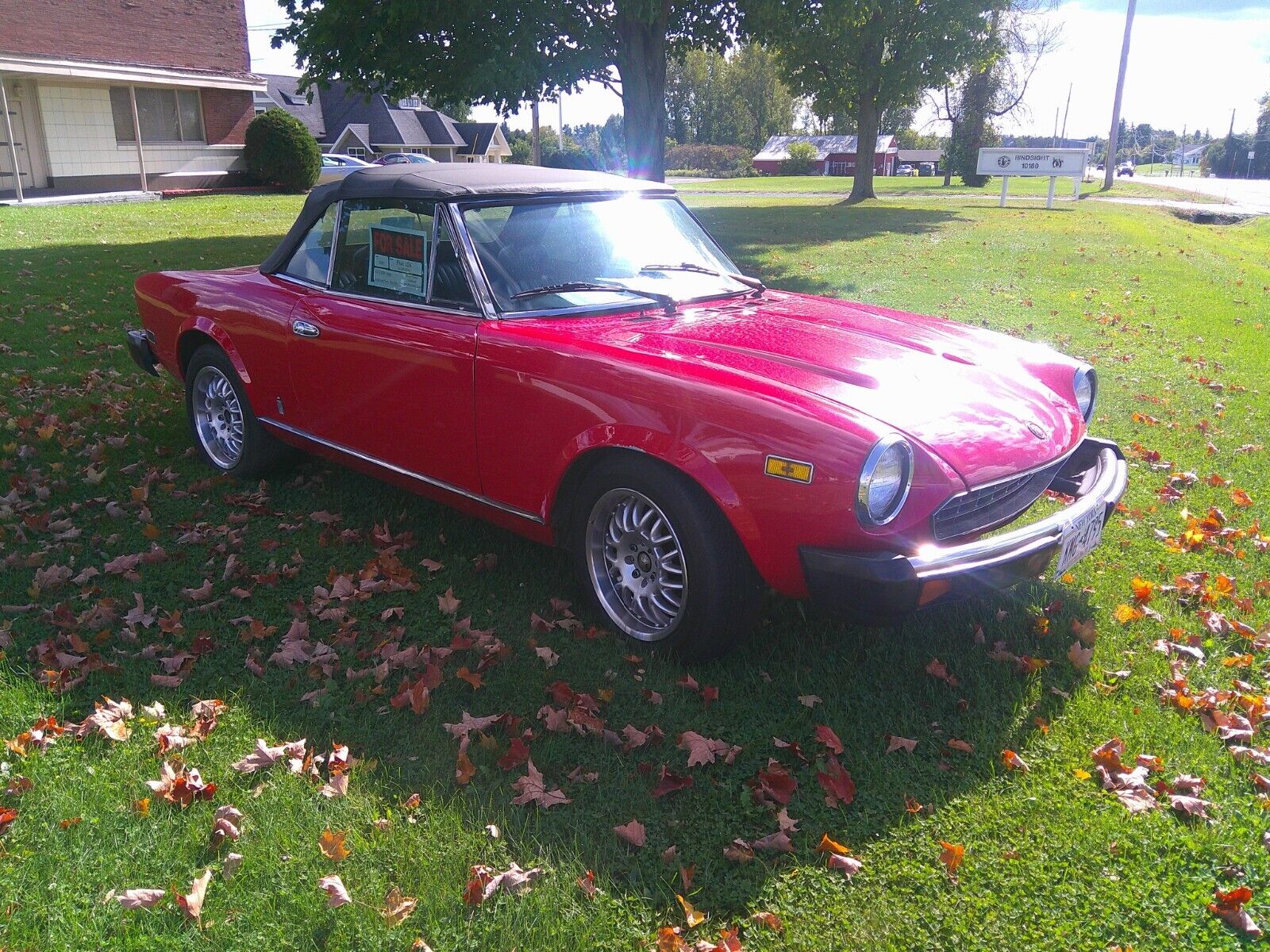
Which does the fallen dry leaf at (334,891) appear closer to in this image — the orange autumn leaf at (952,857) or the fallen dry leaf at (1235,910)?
the orange autumn leaf at (952,857)

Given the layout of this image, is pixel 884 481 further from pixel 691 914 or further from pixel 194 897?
pixel 194 897

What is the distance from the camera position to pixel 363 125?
58.9 metres

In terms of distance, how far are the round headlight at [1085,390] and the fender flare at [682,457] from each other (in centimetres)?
188

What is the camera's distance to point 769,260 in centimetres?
1484

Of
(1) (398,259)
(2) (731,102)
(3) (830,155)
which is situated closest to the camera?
(1) (398,259)

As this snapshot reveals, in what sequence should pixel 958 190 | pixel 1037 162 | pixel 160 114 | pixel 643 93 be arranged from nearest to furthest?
pixel 643 93 → pixel 1037 162 → pixel 160 114 → pixel 958 190

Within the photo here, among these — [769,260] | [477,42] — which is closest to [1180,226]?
[769,260]

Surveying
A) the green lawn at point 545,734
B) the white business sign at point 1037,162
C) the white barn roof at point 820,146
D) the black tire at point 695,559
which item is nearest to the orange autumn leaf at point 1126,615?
the green lawn at point 545,734

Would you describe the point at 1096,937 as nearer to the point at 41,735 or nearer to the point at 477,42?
the point at 41,735

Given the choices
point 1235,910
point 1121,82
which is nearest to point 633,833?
point 1235,910

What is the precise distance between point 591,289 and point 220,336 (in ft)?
7.36

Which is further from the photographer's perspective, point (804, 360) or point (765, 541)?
point (804, 360)

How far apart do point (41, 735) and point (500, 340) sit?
6.66ft

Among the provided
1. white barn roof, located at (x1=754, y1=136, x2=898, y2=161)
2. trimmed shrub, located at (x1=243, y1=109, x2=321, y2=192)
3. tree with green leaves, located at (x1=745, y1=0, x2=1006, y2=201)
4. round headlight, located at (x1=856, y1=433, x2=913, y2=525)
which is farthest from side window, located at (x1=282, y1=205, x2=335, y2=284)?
white barn roof, located at (x1=754, y1=136, x2=898, y2=161)
